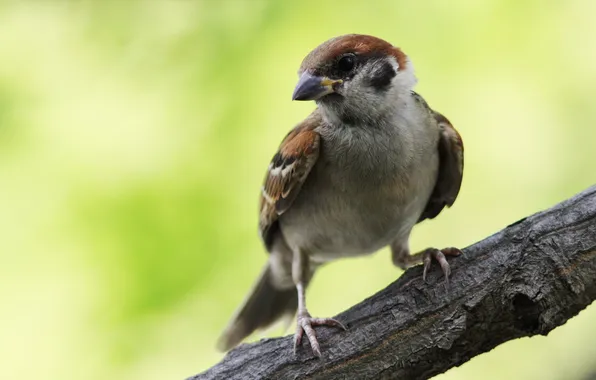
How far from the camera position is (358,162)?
4.87m

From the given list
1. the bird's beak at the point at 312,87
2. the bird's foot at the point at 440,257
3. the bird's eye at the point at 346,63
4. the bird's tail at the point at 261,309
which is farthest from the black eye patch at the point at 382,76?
the bird's tail at the point at 261,309

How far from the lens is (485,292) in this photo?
4133mm

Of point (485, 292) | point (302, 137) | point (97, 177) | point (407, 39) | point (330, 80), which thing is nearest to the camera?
point (485, 292)

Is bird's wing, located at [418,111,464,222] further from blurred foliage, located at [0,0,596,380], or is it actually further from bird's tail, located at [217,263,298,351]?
bird's tail, located at [217,263,298,351]

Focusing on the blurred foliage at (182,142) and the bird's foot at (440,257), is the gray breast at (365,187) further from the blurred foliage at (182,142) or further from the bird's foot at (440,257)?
the blurred foliage at (182,142)

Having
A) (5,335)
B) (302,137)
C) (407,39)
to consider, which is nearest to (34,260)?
(5,335)

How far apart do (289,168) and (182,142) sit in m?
1.28

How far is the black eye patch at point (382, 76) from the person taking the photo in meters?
4.80

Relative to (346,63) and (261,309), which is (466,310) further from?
(261,309)

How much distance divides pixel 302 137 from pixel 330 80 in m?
0.49

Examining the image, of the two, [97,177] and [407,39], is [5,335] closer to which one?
[97,177]

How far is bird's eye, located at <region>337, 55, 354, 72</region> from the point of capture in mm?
4676

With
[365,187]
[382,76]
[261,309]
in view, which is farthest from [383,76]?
[261,309]

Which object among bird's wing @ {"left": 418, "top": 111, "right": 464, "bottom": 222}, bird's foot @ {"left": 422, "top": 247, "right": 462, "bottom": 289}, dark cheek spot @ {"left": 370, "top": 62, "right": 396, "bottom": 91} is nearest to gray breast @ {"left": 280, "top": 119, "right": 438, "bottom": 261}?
bird's wing @ {"left": 418, "top": 111, "right": 464, "bottom": 222}
